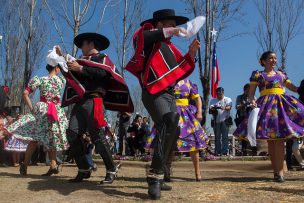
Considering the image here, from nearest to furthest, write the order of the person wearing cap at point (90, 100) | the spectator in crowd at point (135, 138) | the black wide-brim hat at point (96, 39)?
1. the person wearing cap at point (90, 100)
2. the black wide-brim hat at point (96, 39)
3. the spectator in crowd at point (135, 138)

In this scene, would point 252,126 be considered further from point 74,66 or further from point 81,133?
point 74,66

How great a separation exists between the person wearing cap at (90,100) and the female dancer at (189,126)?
0.80 metres

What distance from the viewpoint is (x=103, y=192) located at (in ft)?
14.0

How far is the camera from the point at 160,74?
4.17 metres

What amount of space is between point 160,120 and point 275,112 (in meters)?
1.91

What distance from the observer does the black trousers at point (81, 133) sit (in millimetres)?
4938

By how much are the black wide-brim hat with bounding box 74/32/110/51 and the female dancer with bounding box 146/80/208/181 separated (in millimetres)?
1136

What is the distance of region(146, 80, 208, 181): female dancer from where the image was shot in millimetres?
5625

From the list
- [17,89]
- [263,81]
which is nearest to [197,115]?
[263,81]

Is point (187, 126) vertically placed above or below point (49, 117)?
below

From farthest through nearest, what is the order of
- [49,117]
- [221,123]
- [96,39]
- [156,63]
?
[221,123] < [49,117] < [96,39] < [156,63]

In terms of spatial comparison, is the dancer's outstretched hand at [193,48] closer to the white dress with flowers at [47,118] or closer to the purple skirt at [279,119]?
the purple skirt at [279,119]

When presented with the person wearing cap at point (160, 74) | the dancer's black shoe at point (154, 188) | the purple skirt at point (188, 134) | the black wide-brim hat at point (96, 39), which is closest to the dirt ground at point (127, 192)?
the dancer's black shoe at point (154, 188)

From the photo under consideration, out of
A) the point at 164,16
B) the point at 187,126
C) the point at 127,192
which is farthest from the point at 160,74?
the point at 187,126
